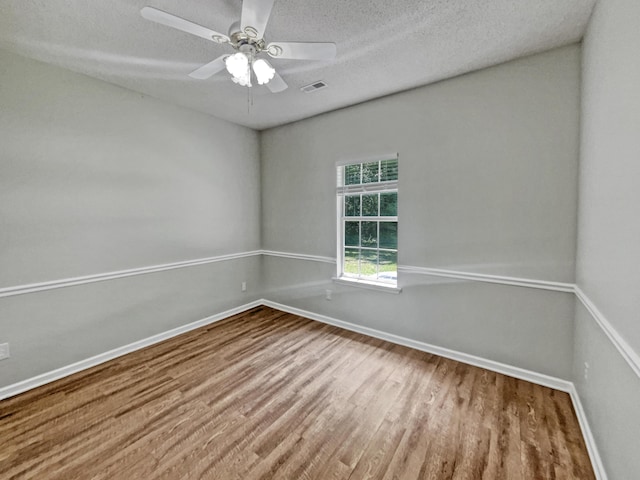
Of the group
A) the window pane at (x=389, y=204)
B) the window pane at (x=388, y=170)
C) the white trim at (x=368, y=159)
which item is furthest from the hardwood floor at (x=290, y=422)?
the white trim at (x=368, y=159)

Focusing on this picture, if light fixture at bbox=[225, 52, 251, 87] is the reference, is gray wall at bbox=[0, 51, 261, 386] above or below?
below

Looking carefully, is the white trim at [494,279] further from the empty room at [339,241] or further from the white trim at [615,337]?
the white trim at [615,337]

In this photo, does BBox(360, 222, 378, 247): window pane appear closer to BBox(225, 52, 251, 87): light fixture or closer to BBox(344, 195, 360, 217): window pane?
BBox(344, 195, 360, 217): window pane

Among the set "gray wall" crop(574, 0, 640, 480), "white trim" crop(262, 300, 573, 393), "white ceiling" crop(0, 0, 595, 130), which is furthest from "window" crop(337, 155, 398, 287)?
"gray wall" crop(574, 0, 640, 480)

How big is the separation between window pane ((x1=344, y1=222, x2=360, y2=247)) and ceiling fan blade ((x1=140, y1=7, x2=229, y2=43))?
229cm

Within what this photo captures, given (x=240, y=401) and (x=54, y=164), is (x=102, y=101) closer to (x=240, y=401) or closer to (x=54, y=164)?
(x=54, y=164)

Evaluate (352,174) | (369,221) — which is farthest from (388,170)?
(369,221)

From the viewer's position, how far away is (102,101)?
2.54m

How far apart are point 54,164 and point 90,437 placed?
7.13ft

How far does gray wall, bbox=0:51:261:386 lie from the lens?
84.6 inches

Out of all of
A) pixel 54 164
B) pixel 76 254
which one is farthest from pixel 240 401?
pixel 54 164

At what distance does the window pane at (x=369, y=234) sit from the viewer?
3.18 metres

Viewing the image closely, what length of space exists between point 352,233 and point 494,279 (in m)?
1.60

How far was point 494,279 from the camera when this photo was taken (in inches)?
94.0
